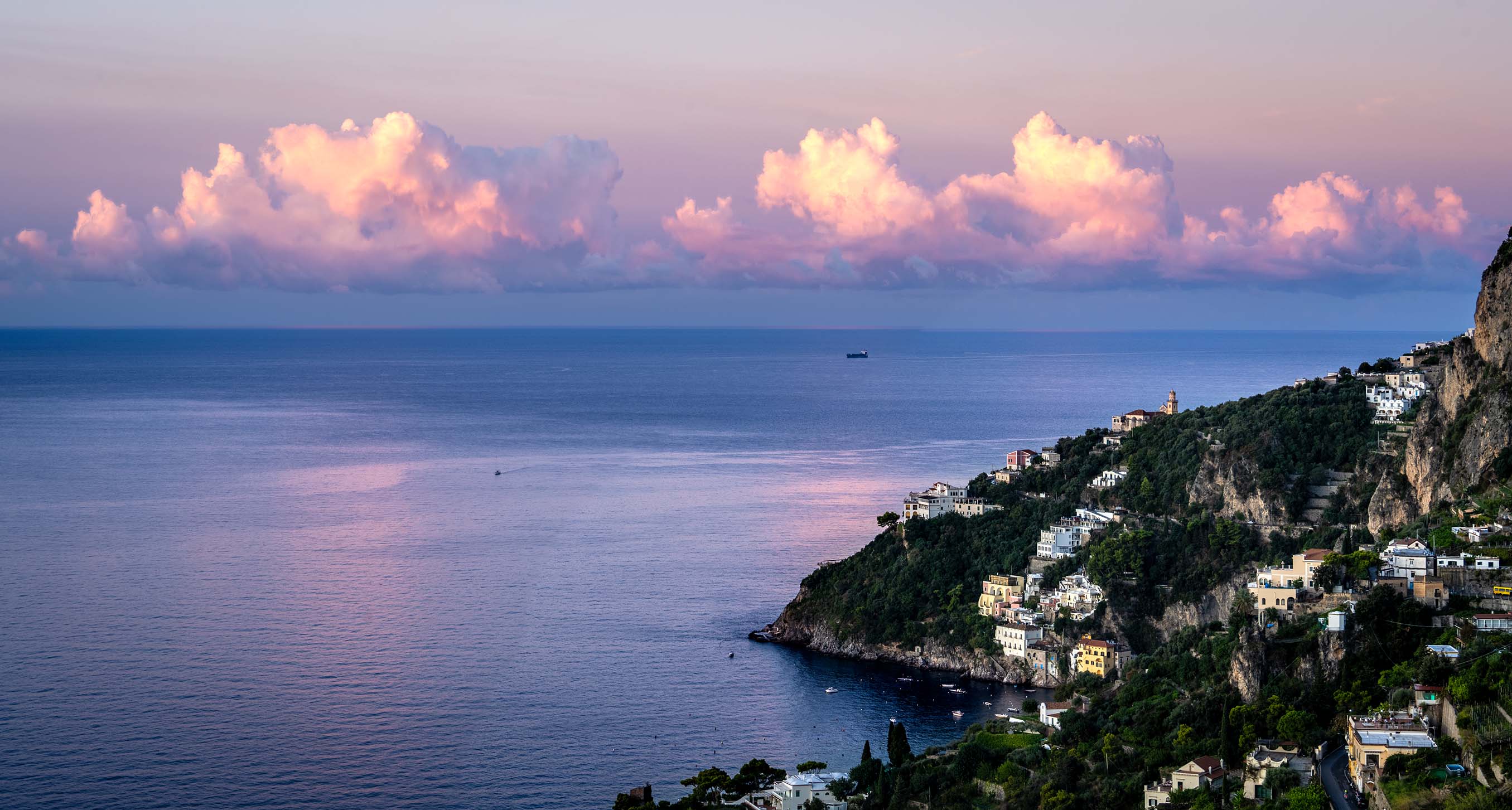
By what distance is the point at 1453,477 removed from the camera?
52.5 m

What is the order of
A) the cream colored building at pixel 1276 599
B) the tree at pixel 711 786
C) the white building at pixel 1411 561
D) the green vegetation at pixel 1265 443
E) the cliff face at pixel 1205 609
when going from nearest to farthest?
the tree at pixel 711 786 < the white building at pixel 1411 561 < the cream colored building at pixel 1276 599 < the cliff face at pixel 1205 609 < the green vegetation at pixel 1265 443

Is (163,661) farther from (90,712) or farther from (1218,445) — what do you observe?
(1218,445)

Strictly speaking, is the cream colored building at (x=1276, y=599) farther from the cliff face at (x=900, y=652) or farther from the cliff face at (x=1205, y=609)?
the cliff face at (x=900, y=652)

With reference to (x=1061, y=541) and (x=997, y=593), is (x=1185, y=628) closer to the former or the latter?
(x=997, y=593)

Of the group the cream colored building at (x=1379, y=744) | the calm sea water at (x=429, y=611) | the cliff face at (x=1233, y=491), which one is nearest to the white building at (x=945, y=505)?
the calm sea water at (x=429, y=611)

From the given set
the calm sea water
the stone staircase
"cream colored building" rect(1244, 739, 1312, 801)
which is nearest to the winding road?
"cream colored building" rect(1244, 739, 1312, 801)

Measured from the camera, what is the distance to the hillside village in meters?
34.9

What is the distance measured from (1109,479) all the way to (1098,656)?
1504 cm

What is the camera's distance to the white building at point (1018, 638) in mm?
55781

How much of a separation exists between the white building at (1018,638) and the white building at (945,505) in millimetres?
11115

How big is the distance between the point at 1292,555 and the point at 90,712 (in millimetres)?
41609

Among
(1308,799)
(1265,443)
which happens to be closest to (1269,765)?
(1308,799)

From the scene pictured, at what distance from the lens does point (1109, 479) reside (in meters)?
66.9

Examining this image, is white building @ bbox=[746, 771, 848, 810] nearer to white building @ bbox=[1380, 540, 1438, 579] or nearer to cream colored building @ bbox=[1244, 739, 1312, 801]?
cream colored building @ bbox=[1244, 739, 1312, 801]
